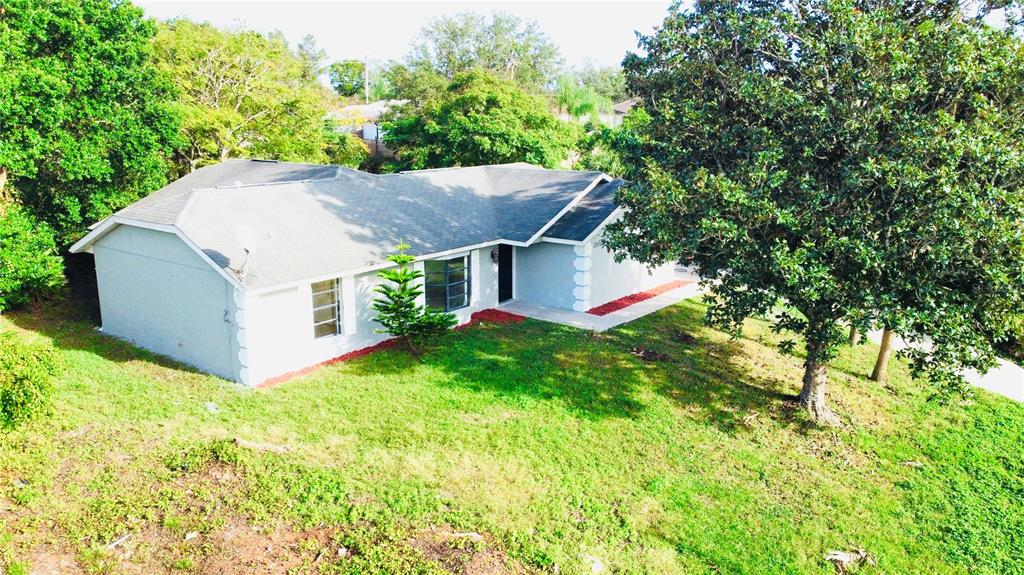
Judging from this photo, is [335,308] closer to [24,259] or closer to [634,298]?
[24,259]

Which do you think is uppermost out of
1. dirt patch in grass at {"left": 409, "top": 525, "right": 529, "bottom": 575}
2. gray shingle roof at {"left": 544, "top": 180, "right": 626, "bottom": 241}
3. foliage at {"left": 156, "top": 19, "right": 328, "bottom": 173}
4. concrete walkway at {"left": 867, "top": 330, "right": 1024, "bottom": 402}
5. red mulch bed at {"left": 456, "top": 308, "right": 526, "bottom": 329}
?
foliage at {"left": 156, "top": 19, "right": 328, "bottom": 173}

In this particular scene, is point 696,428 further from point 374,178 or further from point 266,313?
point 374,178

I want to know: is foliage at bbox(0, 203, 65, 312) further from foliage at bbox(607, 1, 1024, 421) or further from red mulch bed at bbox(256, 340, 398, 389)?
foliage at bbox(607, 1, 1024, 421)

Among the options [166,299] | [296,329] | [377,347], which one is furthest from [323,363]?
[166,299]

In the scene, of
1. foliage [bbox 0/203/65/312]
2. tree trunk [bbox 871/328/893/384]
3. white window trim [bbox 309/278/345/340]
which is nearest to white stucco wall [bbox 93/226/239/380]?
white window trim [bbox 309/278/345/340]

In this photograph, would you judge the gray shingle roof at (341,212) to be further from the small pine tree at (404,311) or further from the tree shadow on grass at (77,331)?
the tree shadow on grass at (77,331)
